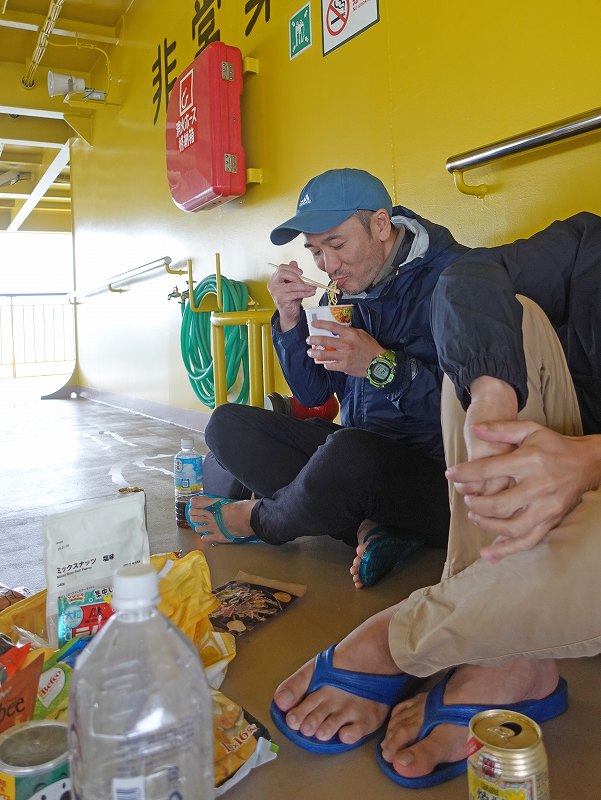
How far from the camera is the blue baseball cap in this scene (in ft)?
4.96

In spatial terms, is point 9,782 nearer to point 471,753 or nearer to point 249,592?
point 471,753

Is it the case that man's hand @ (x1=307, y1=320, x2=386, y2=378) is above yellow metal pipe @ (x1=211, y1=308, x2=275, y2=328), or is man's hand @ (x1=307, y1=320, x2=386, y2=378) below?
below

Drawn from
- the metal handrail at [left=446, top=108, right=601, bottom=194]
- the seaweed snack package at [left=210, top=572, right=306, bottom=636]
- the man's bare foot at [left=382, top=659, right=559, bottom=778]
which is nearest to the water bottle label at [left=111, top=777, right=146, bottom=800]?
the man's bare foot at [left=382, top=659, right=559, bottom=778]

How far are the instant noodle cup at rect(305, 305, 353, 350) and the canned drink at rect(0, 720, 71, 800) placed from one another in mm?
968

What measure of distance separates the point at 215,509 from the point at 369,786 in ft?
3.29

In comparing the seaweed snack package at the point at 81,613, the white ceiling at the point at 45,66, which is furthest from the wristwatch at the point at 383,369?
the white ceiling at the point at 45,66

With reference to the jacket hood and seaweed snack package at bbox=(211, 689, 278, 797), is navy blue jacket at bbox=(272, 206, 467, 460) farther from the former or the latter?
seaweed snack package at bbox=(211, 689, 278, 797)

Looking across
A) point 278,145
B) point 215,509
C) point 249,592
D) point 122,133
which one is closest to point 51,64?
point 122,133

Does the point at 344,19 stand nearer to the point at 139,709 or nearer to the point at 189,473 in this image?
the point at 189,473

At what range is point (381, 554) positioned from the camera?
4.89 feet

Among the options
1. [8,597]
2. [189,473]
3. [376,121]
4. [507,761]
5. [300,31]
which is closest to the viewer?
[507,761]

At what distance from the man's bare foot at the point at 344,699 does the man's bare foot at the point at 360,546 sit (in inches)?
16.5

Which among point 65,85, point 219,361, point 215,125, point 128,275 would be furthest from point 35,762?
point 65,85

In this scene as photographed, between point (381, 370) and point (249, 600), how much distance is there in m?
0.55
